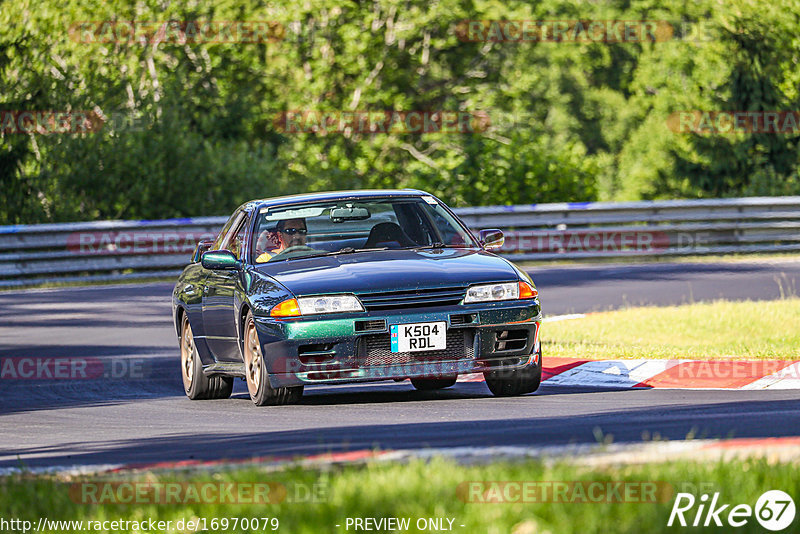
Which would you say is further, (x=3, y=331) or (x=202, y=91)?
(x=202, y=91)

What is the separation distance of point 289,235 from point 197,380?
159cm

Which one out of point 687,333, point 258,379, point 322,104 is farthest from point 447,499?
point 322,104

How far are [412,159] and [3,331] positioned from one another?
89.4ft

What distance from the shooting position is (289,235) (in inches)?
443

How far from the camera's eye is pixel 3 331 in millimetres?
17484

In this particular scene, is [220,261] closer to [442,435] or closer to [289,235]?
[289,235]

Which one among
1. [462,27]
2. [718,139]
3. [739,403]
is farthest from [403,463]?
[462,27]

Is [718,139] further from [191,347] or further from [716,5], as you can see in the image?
[191,347]

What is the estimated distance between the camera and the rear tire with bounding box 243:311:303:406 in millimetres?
10305

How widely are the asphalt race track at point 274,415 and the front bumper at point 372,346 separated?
0.27 meters

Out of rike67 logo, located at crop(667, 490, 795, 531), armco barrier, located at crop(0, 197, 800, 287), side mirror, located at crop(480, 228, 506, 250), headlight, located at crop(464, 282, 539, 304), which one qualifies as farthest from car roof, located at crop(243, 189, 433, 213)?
armco barrier, located at crop(0, 197, 800, 287)

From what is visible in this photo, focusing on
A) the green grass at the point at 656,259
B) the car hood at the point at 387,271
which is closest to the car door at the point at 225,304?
the car hood at the point at 387,271

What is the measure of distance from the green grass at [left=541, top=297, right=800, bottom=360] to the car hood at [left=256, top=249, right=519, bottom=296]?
2858 millimetres

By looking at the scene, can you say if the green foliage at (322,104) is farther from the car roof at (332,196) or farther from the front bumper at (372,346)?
the front bumper at (372,346)
